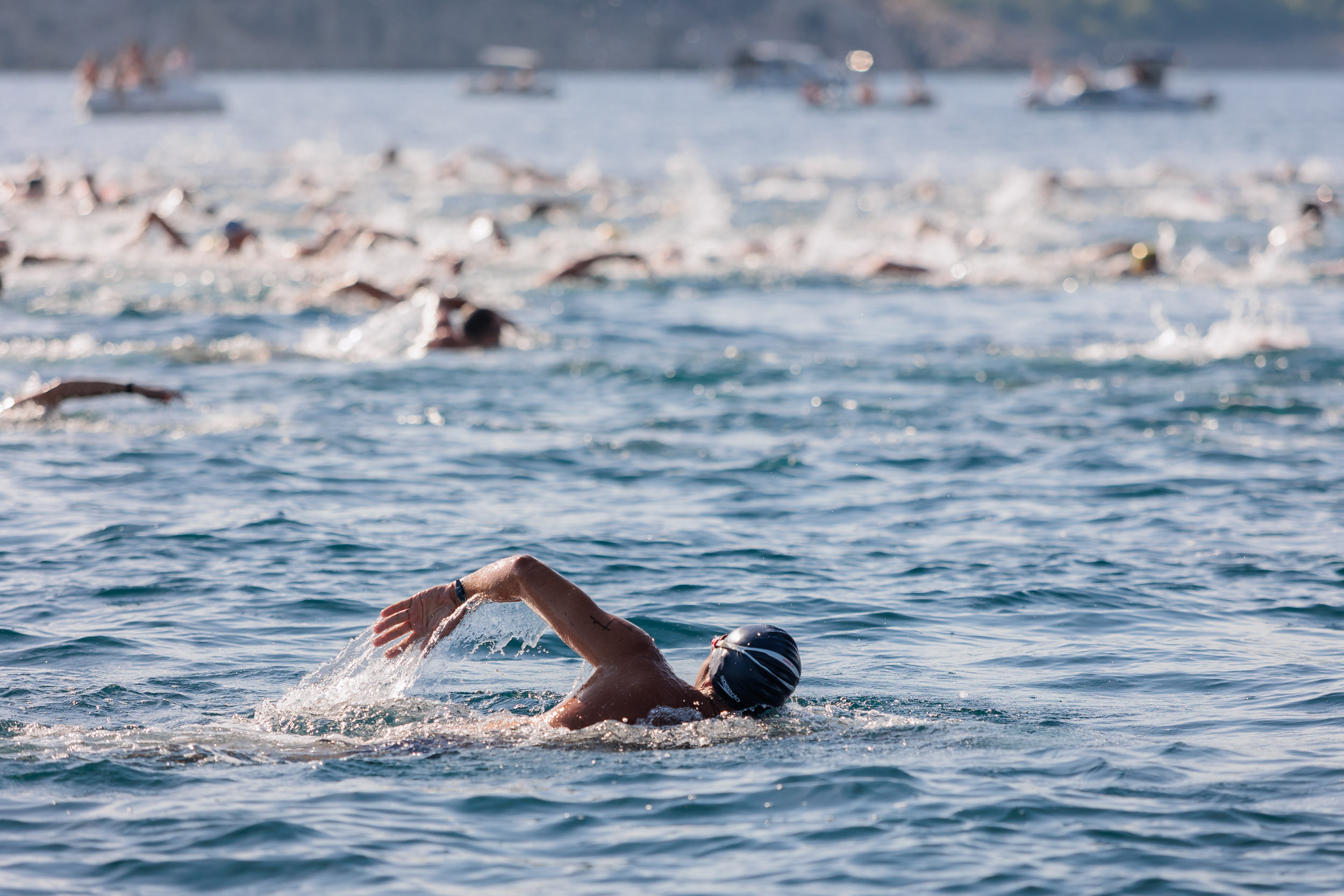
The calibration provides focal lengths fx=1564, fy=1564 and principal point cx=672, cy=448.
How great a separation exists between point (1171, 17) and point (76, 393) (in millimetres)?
188686

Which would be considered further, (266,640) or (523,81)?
(523,81)

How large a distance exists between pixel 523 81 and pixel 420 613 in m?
A: 110

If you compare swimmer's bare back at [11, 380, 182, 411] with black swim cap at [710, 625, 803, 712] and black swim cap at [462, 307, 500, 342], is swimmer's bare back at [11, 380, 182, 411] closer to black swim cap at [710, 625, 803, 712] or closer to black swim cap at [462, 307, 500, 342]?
black swim cap at [462, 307, 500, 342]

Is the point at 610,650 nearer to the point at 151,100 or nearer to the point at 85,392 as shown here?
the point at 85,392

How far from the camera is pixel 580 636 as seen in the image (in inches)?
257

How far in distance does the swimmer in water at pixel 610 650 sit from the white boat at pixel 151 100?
6501 cm

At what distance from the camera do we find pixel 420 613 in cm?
663

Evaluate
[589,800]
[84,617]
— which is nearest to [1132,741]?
[589,800]

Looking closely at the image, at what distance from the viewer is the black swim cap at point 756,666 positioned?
6.49m

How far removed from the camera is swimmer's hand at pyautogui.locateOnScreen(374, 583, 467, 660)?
6.62 metres

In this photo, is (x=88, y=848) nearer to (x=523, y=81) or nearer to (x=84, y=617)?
(x=84, y=617)

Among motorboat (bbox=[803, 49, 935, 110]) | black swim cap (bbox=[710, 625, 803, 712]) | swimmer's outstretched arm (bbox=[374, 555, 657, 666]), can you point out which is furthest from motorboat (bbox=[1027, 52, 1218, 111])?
swimmer's outstretched arm (bbox=[374, 555, 657, 666])

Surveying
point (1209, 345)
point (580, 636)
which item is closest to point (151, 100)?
point (1209, 345)

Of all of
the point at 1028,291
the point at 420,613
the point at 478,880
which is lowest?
the point at 478,880
